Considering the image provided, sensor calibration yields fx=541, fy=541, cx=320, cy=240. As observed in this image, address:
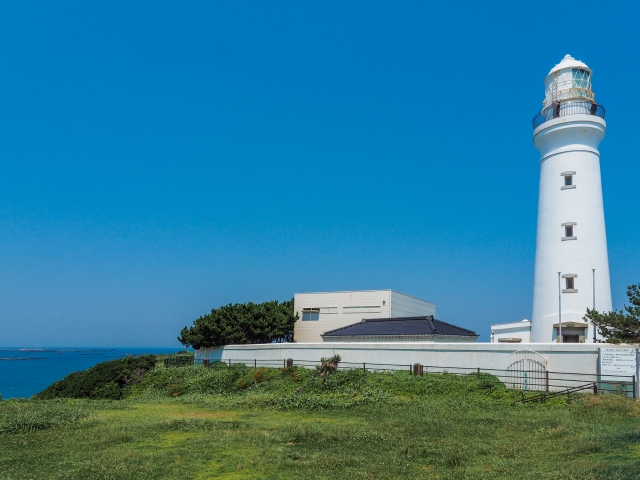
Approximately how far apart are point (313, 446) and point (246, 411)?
7.84 m

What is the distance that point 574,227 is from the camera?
83.8ft

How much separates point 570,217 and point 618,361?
26.2 feet

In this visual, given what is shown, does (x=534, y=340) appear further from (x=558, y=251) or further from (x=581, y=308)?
(x=558, y=251)

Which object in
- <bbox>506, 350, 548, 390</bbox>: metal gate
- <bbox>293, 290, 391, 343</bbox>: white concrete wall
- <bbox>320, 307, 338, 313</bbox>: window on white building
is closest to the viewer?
<bbox>506, 350, 548, 390</bbox>: metal gate

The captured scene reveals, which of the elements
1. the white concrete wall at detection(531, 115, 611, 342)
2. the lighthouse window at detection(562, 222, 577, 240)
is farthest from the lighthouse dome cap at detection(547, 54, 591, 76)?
the lighthouse window at detection(562, 222, 577, 240)

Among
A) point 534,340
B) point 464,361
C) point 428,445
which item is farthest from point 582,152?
point 428,445

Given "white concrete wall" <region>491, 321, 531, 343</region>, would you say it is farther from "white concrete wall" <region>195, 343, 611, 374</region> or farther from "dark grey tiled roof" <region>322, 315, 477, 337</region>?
"white concrete wall" <region>195, 343, 611, 374</region>

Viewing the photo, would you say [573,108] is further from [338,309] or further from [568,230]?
[338,309]

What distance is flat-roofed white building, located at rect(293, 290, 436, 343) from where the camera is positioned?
4169 centimetres

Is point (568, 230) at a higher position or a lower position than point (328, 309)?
higher

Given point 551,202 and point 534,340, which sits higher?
point 551,202

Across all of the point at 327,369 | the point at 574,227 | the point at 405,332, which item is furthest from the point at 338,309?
the point at 574,227

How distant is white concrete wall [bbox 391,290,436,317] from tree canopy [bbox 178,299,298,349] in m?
8.52

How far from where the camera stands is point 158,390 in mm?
29875
